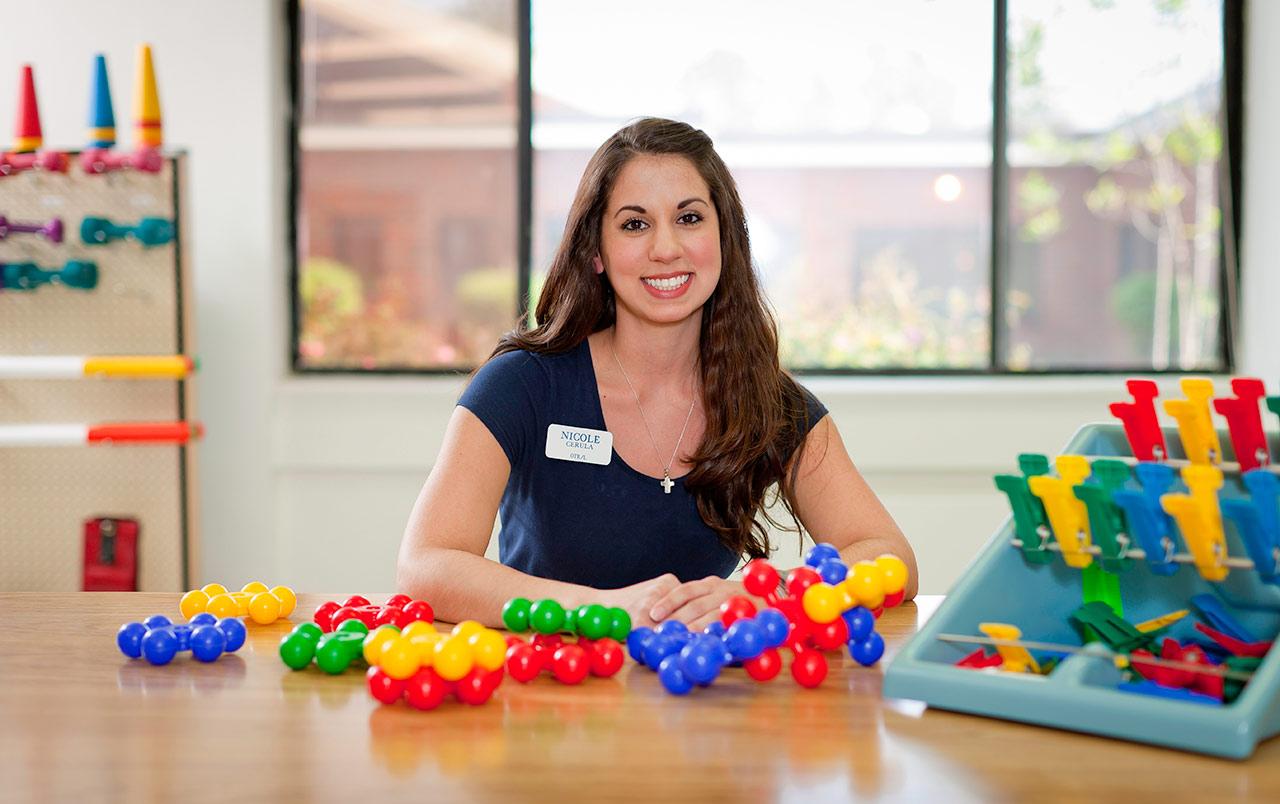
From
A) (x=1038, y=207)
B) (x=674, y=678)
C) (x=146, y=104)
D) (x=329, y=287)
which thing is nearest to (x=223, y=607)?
(x=674, y=678)

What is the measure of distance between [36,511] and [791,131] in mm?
2710

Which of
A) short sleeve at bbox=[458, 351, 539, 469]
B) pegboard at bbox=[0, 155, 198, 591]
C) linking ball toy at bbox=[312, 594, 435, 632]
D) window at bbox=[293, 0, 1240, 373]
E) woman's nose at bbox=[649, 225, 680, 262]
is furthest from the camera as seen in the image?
window at bbox=[293, 0, 1240, 373]

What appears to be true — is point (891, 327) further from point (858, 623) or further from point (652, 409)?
point (858, 623)

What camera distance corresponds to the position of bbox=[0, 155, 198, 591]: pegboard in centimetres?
363

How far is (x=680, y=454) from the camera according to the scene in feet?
7.30

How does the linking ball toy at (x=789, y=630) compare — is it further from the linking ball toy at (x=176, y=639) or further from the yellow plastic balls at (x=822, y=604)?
the linking ball toy at (x=176, y=639)

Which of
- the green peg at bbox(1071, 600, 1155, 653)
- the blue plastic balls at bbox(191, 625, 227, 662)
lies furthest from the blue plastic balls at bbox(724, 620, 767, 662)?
the blue plastic balls at bbox(191, 625, 227, 662)

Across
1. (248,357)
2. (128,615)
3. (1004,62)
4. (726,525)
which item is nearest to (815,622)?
(726,525)

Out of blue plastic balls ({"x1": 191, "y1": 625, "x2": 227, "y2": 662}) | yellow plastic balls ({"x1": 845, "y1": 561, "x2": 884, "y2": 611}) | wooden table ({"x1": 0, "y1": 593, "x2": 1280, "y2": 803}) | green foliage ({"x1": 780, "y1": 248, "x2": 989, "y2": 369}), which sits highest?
green foliage ({"x1": 780, "y1": 248, "x2": 989, "y2": 369})

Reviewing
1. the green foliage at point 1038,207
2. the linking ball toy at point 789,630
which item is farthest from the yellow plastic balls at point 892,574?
the green foliage at point 1038,207

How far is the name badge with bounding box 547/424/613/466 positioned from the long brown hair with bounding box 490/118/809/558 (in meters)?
0.15

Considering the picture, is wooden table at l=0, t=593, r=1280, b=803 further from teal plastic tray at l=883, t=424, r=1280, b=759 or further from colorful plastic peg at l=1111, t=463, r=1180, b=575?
colorful plastic peg at l=1111, t=463, r=1180, b=575

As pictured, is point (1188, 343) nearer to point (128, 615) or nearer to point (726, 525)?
point (726, 525)

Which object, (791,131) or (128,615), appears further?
(791,131)
